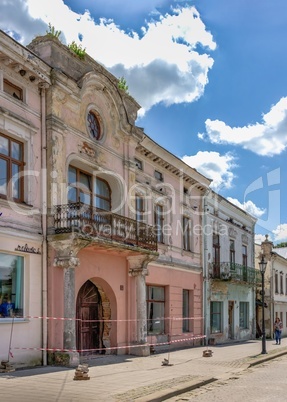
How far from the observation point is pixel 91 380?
477 inches

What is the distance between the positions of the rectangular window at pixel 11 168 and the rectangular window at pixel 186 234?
39.9 ft

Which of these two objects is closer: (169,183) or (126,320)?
(126,320)

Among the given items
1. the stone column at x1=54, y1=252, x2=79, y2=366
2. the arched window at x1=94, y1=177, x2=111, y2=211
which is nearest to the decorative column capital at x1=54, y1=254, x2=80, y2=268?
the stone column at x1=54, y1=252, x2=79, y2=366

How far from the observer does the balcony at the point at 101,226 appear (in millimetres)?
15523

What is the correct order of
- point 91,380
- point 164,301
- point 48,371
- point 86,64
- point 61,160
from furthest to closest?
point 164,301 → point 86,64 → point 61,160 → point 48,371 → point 91,380

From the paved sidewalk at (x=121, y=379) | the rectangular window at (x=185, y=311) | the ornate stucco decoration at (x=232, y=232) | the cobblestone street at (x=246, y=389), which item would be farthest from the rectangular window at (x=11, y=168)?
the ornate stucco decoration at (x=232, y=232)

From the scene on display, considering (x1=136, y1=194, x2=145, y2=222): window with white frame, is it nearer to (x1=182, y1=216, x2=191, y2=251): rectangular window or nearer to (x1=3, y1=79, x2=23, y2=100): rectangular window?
(x1=182, y1=216, x2=191, y2=251): rectangular window

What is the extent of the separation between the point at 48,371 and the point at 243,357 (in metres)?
8.92

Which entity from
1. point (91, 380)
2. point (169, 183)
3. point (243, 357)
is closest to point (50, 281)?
point (91, 380)

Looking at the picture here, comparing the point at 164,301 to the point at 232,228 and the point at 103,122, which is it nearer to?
the point at 103,122

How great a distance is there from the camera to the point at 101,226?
16.8 metres

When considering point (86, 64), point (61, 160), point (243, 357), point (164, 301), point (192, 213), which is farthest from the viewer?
point (192, 213)

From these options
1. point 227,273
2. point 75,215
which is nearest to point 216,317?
point 227,273

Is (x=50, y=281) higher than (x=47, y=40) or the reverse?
the reverse
